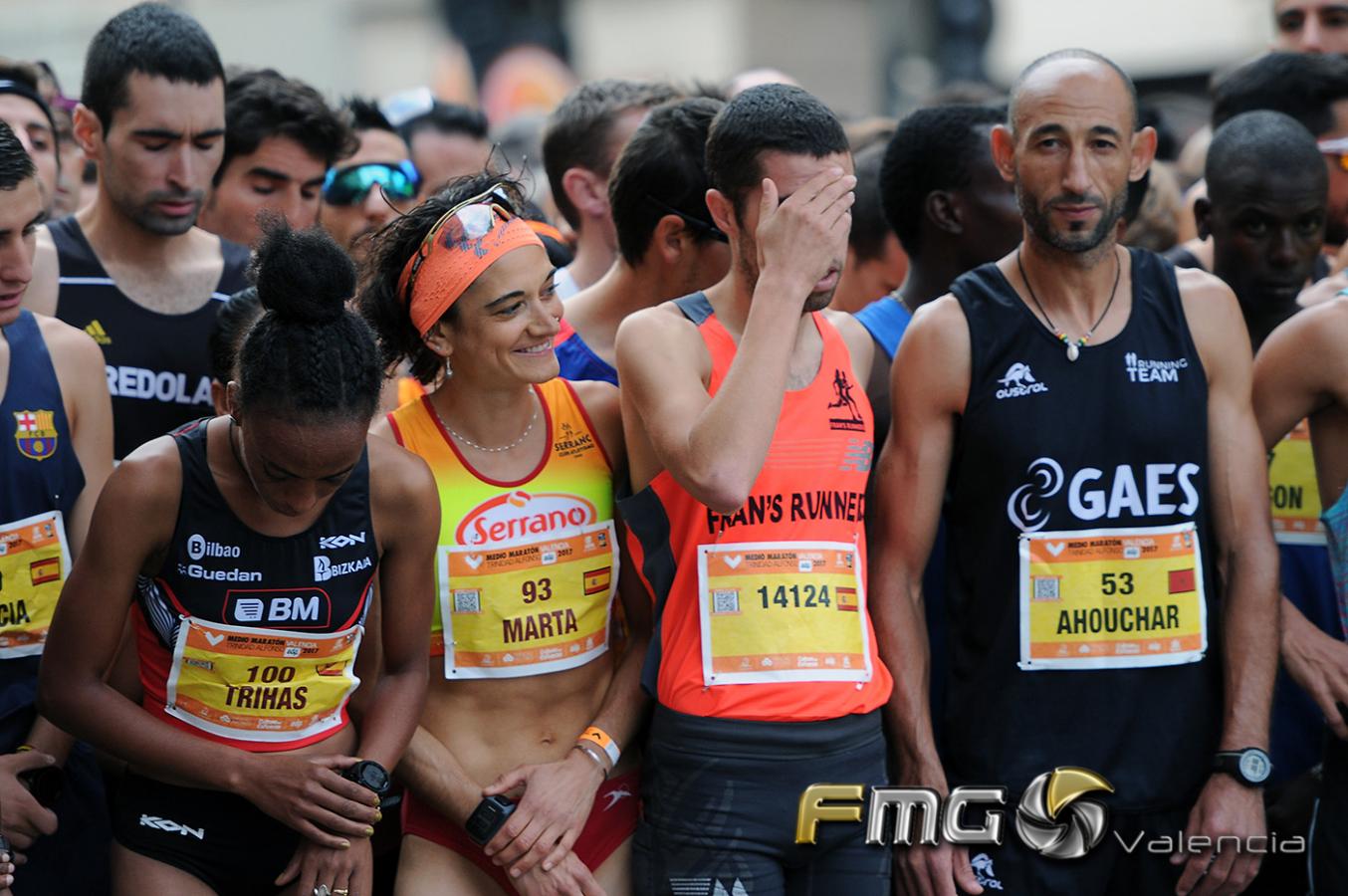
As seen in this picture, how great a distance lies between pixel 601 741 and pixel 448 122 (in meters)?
4.70

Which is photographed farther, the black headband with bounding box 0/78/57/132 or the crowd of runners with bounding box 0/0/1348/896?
the black headband with bounding box 0/78/57/132

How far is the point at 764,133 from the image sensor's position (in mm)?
3693

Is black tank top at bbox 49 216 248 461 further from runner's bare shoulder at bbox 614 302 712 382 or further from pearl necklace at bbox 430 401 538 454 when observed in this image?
runner's bare shoulder at bbox 614 302 712 382

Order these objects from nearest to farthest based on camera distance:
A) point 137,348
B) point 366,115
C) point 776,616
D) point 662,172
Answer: point 776,616 → point 662,172 → point 137,348 → point 366,115

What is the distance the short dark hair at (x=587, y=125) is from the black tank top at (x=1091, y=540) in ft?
6.55

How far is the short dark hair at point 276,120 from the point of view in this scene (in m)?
5.39

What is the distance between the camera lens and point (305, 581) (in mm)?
3479

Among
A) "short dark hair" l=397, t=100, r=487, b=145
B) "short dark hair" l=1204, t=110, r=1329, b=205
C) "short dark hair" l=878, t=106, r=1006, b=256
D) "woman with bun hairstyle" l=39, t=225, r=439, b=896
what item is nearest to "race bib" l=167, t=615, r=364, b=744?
"woman with bun hairstyle" l=39, t=225, r=439, b=896

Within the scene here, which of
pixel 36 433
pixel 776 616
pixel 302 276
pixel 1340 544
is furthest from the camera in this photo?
pixel 1340 544

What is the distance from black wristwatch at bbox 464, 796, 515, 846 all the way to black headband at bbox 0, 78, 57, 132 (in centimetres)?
303

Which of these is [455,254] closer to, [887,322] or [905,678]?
[887,322]

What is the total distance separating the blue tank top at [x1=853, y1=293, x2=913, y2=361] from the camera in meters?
4.45

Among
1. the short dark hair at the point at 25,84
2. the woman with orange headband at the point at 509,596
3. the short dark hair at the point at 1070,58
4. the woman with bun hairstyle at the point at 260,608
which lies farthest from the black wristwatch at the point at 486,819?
the short dark hair at the point at 25,84

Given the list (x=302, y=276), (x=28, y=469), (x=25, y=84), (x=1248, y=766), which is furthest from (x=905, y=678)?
(x=25, y=84)
